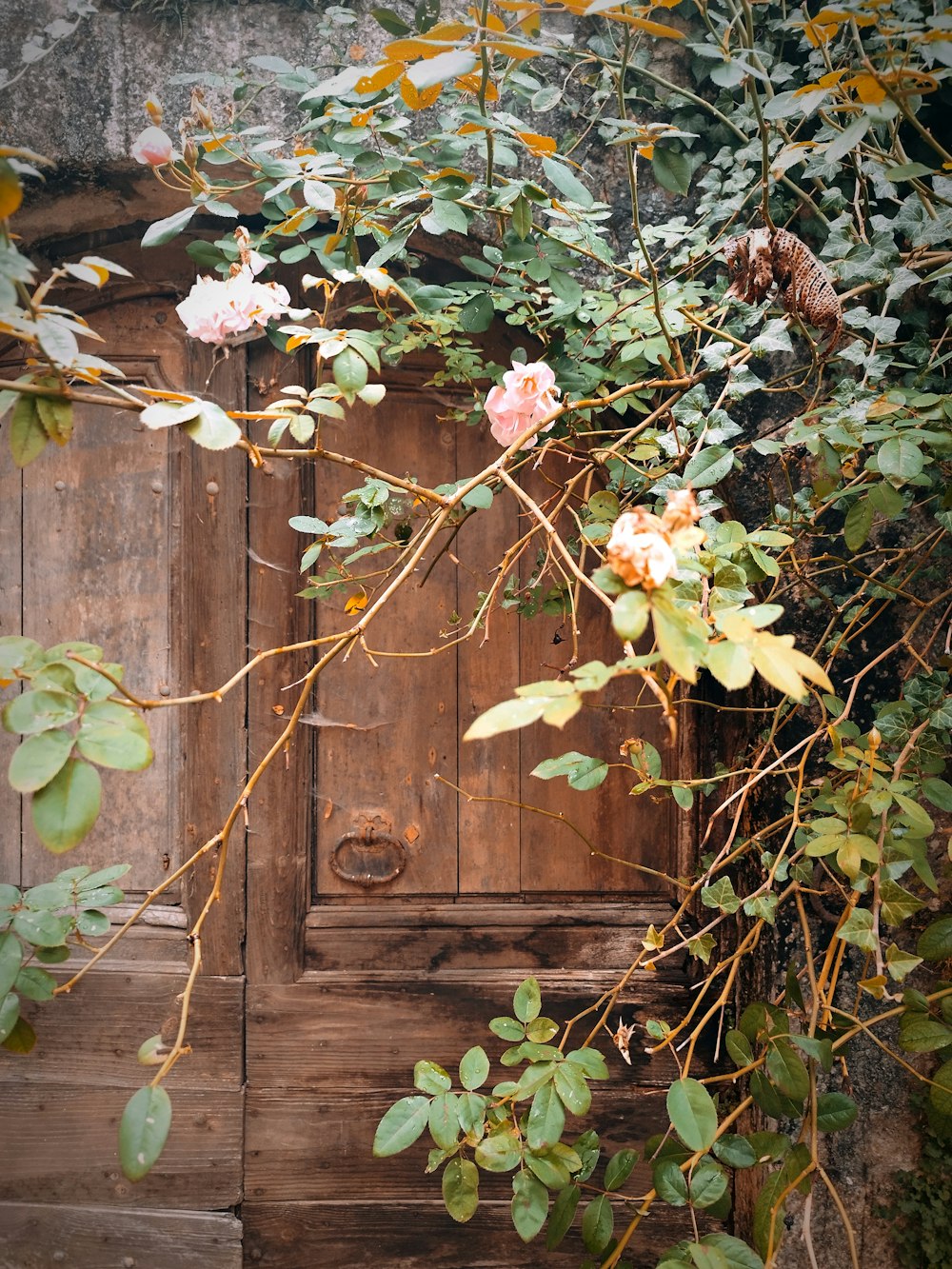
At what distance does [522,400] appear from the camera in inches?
36.8

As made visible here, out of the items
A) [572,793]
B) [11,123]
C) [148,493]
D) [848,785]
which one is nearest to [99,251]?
[11,123]

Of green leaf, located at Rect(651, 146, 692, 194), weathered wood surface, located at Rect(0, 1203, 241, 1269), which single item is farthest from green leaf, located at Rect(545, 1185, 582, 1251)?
green leaf, located at Rect(651, 146, 692, 194)

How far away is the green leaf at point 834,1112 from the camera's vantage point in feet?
3.07

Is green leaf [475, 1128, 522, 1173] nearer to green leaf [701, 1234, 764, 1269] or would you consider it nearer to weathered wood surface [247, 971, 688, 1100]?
green leaf [701, 1234, 764, 1269]

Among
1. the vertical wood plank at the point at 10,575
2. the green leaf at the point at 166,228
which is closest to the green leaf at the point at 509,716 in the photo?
the green leaf at the point at 166,228

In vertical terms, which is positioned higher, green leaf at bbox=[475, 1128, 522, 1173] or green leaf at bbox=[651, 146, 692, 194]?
green leaf at bbox=[651, 146, 692, 194]

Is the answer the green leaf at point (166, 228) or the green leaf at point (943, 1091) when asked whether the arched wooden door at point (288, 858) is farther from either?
the green leaf at point (943, 1091)

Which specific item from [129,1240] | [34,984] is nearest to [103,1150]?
[129,1240]

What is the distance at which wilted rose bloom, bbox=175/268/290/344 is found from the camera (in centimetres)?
93

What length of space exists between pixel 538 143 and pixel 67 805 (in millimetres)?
827

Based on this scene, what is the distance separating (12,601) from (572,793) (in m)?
1.05

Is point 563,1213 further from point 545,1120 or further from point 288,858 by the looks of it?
point 288,858

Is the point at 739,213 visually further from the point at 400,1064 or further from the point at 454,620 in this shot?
the point at 400,1064

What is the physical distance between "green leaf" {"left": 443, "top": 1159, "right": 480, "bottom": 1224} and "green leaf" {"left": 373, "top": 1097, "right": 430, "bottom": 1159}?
53 millimetres
